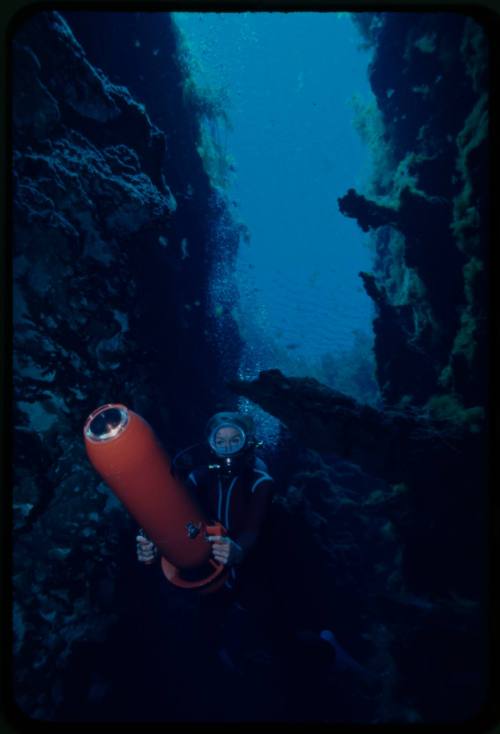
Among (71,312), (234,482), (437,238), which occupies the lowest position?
(234,482)

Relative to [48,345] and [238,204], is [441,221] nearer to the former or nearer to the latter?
[48,345]

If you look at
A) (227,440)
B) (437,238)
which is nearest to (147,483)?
(227,440)

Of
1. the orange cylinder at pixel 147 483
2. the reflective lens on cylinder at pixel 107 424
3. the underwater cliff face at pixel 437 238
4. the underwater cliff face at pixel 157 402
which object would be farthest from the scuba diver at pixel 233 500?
the underwater cliff face at pixel 437 238

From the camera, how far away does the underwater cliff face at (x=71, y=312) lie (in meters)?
4.58

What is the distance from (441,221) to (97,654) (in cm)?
800

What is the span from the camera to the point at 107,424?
3131 millimetres

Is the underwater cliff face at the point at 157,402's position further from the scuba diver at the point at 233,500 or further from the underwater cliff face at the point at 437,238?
the scuba diver at the point at 233,500

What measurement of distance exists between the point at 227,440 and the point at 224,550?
48.0 inches

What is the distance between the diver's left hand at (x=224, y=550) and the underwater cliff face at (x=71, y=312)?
Answer: 2.31m

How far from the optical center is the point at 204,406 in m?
9.22

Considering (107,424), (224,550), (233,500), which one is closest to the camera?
(107,424)

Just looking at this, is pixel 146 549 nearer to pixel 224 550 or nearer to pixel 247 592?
pixel 224 550

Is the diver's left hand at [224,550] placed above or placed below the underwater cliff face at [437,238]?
below

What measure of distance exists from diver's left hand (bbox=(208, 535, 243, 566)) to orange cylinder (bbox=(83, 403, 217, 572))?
10cm
